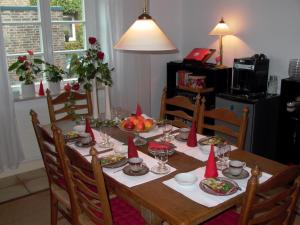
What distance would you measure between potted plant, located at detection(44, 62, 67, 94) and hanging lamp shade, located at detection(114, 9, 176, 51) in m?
1.87

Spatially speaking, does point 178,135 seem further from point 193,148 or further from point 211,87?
point 211,87

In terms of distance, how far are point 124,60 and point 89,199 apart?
232 cm

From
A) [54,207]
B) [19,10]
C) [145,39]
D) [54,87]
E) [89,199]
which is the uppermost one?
[19,10]

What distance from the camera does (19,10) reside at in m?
3.38

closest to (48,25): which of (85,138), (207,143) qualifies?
(85,138)

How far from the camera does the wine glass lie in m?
1.79

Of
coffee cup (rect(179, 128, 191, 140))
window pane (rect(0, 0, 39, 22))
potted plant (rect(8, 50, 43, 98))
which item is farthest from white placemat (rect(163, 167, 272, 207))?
window pane (rect(0, 0, 39, 22))

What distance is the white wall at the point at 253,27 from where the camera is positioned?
3.23 meters

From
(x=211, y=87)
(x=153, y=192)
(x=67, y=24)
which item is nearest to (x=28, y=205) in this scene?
(x=153, y=192)

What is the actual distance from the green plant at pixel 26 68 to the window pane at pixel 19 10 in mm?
351

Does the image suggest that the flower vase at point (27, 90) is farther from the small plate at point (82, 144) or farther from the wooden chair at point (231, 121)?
the wooden chair at point (231, 121)

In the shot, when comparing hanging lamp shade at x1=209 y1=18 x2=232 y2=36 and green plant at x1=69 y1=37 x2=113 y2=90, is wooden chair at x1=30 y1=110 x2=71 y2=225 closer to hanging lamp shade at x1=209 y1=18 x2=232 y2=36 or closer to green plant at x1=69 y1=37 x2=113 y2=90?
green plant at x1=69 y1=37 x2=113 y2=90

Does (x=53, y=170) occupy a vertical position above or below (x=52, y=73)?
below

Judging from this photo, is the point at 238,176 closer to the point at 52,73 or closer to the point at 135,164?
the point at 135,164
